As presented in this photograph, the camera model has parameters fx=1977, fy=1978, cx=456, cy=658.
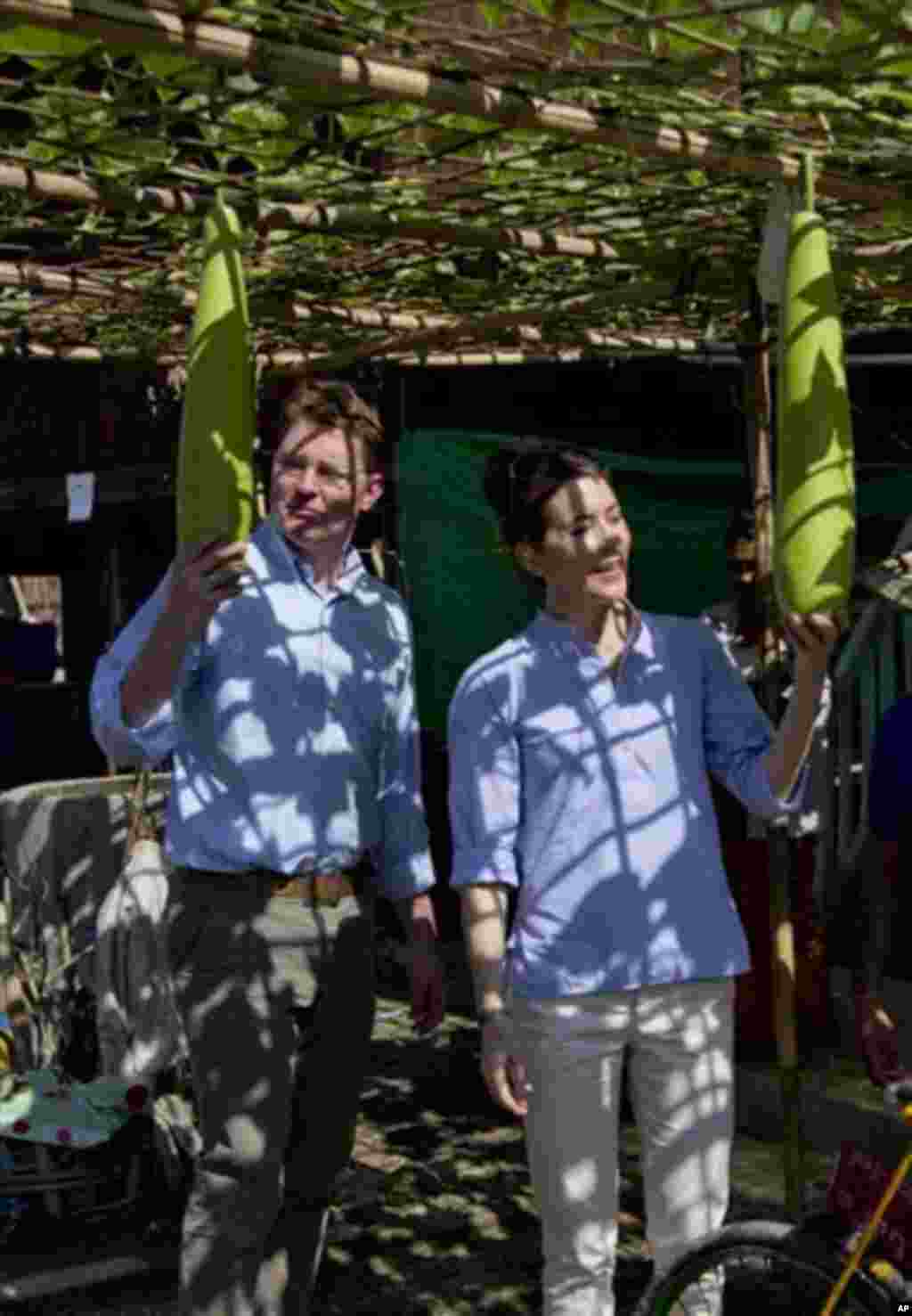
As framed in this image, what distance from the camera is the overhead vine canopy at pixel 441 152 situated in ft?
9.17

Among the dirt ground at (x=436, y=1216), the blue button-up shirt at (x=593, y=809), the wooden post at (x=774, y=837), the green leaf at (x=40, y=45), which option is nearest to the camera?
the green leaf at (x=40, y=45)

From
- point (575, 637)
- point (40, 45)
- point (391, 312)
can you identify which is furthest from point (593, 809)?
point (391, 312)

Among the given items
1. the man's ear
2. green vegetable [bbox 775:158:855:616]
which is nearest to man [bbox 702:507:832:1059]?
the man's ear

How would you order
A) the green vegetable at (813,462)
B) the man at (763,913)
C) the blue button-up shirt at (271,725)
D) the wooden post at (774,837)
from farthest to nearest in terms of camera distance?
the man at (763,913) < the wooden post at (774,837) < the blue button-up shirt at (271,725) < the green vegetable at (813,462)

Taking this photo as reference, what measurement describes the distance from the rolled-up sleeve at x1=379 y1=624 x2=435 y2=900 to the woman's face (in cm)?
58

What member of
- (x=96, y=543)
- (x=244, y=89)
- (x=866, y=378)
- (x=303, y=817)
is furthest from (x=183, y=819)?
(x=96, y=543)

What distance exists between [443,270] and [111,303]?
878mm

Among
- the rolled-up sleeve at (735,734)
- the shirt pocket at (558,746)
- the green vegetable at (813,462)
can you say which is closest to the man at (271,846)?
the shirt pocket at (558,746)

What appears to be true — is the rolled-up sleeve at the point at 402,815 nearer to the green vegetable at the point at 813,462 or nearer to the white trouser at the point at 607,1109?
the white trouser at the point at 607,1109

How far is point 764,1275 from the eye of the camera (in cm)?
364

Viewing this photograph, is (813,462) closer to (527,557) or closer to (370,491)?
(527,557)

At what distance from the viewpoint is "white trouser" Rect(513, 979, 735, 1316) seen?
347cm

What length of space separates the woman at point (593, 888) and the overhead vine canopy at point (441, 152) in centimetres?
63

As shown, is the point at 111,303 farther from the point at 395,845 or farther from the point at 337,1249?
the point at 337,1249
